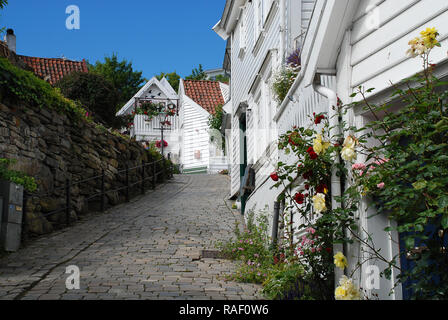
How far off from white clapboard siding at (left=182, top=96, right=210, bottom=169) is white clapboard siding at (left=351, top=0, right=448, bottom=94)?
27.1 meters

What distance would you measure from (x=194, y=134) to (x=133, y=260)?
25.6 m

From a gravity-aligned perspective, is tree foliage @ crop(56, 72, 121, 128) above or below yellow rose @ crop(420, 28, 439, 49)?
above

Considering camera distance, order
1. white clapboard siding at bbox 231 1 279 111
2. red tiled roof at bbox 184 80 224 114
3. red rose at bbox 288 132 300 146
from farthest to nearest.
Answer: red tiled roof at bbox 184 80 224 114 < white clapboard siding at bbox 231 1 279 111 < red rose at bbox 288 132 300 146

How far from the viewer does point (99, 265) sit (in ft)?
25.1

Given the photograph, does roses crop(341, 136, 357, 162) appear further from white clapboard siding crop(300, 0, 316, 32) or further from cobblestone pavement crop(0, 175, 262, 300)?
white clapboard siding crop(300, 0, 316, 32)

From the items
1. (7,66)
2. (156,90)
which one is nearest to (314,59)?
(7,66)

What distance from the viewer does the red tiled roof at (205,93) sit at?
3403cm

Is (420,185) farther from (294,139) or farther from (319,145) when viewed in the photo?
(294,139)

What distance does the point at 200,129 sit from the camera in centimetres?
3303

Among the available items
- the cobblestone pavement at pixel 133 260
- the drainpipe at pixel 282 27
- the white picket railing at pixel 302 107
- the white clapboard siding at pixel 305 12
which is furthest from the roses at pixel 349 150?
the white clapboard siding at pixel 305 12

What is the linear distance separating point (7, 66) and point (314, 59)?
23.8 ft

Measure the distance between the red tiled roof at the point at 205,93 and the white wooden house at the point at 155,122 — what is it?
1649 mm

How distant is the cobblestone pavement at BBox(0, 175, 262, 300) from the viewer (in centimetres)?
611

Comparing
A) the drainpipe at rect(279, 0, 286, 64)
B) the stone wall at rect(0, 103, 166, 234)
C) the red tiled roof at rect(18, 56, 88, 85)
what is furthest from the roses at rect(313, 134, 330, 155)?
the red tiled roof at rect(18, 56, 88, 85)
